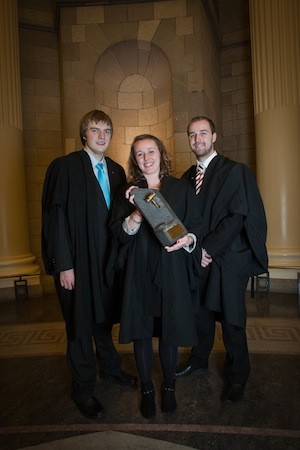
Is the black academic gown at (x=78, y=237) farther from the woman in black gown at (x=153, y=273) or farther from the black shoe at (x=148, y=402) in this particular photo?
the black shoe at (x=148, y=402)

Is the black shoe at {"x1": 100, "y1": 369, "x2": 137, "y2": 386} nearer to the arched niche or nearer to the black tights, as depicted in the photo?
the black tights

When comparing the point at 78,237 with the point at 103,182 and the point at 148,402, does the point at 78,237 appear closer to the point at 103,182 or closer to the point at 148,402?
the point at 103,182

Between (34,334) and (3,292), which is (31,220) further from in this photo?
(34,334)

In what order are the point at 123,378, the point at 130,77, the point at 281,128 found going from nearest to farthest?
the point at 123,378 < the point at 281,128 < the point at 130,77

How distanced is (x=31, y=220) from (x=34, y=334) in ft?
9.63

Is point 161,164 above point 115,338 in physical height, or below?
above

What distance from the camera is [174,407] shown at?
205 cm

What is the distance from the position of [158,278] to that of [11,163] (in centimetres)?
400

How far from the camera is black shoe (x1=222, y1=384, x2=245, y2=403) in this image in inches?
84.3

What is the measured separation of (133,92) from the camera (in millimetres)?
5934

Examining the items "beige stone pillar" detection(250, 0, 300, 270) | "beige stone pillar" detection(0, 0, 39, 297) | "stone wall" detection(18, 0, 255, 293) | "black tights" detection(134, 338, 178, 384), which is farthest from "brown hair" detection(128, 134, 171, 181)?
"beige stone pillar" detection(0, 0, 39, 297)

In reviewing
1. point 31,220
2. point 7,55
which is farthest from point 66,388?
point 7,55

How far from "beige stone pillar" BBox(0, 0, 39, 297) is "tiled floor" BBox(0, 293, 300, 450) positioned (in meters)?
1.90

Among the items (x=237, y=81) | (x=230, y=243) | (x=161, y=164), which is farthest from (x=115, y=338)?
(x=237, y=81)
